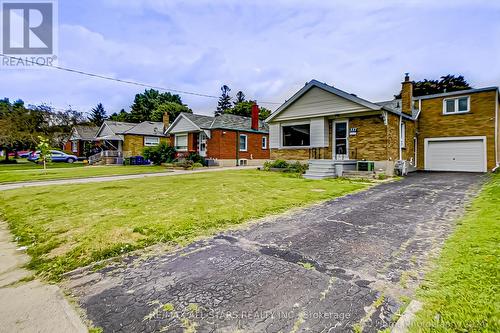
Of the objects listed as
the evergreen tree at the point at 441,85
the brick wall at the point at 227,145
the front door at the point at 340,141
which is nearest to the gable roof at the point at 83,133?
the brick wall at the point at 227,145

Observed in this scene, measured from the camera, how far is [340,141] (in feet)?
50.9

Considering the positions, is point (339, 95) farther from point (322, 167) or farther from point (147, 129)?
point (147, 129)

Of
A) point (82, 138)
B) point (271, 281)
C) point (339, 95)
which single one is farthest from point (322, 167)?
point (82, 138)

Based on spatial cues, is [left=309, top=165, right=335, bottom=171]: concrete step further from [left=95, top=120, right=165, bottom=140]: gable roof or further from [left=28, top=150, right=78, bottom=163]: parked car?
[left=28, top=150, right=78, bottom=163]: parked car

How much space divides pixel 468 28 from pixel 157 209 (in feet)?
53.6

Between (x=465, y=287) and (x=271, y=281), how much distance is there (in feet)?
6.21

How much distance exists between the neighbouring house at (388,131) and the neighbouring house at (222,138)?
679 centimetres

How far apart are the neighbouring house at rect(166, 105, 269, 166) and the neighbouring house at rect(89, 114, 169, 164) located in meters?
5.28

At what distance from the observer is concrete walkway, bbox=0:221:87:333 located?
2191 millimetres

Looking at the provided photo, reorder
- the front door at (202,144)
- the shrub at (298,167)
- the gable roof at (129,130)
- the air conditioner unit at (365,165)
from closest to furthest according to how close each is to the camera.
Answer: the air conditioner unit at (365,165)
the shrub at (298,167)
the front door at (202,144)
the gable roof at (129,130)

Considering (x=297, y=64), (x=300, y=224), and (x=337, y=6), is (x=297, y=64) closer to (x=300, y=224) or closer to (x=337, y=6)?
(x=337, y=6)

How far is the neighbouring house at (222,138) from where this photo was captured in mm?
23531

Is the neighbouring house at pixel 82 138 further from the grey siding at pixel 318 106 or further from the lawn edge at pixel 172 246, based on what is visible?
the lawn edge at pixel 172 246

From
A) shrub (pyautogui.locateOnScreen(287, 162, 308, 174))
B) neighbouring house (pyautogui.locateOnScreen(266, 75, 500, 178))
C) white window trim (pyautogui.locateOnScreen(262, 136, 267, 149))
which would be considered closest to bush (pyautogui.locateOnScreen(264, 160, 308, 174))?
shrub (pyautogui.locateOnScreen(287, 162, 308, 174))
